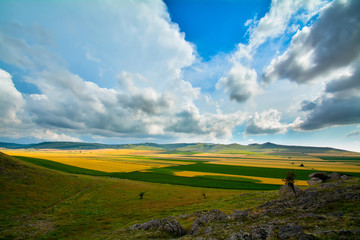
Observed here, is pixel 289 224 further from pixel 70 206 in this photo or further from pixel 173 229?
pixel 70 206

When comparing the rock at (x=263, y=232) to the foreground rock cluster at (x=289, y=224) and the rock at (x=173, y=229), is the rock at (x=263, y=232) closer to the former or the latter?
the foreground rock cluster at (x=289, y=224)

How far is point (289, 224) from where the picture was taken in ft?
Result: 54.0

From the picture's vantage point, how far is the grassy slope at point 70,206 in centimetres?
2694

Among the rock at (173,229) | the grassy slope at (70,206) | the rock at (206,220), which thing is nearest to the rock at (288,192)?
the grassy slope at (70,206)

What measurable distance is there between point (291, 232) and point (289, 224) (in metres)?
2.68

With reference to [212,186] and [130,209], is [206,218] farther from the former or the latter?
[212,186]

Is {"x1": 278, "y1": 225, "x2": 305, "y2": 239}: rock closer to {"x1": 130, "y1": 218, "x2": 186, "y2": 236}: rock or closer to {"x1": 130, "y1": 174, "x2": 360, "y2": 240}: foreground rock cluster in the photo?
{"x1": 130, "y1": 174, "x2": 360, "y2": 240}: foreground rock cluster

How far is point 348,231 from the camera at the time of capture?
12.9 meters

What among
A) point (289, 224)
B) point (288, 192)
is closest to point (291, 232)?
point (289, 224)

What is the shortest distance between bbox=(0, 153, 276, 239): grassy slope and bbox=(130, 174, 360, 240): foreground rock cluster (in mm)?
10211

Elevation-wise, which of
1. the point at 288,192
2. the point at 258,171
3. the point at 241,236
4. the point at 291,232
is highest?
the point at 291,232

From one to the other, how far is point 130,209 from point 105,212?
231 inches

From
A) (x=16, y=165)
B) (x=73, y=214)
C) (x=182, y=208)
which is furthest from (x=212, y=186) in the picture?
(x=16, y=165)

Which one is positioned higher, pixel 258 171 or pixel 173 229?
pixel 173 229
